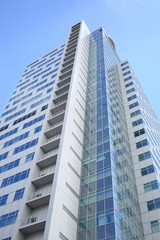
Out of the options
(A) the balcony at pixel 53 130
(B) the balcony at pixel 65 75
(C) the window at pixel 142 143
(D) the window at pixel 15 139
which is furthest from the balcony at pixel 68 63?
(C) the window at pixel 142 143

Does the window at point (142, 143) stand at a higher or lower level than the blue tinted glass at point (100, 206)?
higher

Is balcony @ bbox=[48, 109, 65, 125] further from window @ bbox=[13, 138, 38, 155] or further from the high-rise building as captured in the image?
window @ bbox=[13, 138, 38, 155]

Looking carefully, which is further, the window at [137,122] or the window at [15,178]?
the window at [137,122]

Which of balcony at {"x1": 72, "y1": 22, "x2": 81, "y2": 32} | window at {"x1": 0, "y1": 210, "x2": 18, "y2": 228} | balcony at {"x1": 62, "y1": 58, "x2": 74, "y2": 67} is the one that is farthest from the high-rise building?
balcony at {"x1": 72, "y1": 22, "x2": 81, "y2": 32}

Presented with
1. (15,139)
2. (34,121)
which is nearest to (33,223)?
(15,139)

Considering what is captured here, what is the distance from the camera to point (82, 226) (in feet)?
101

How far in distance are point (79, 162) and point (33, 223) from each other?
12.6m

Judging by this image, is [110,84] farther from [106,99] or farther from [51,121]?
[51,121]

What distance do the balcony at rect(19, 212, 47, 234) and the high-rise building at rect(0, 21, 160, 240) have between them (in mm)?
111

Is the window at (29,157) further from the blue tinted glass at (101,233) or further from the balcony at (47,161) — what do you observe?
the blue tinted glass at (101,233)

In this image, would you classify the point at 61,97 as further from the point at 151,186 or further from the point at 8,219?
the point at 8,219

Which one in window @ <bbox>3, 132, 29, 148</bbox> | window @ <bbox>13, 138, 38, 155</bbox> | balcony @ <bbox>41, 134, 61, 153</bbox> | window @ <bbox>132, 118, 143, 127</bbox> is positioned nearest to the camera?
balcony @ <bbox>41, 134, 61, 153</bbox>

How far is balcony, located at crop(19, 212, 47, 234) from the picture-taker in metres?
29.0

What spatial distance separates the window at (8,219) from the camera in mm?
31989
